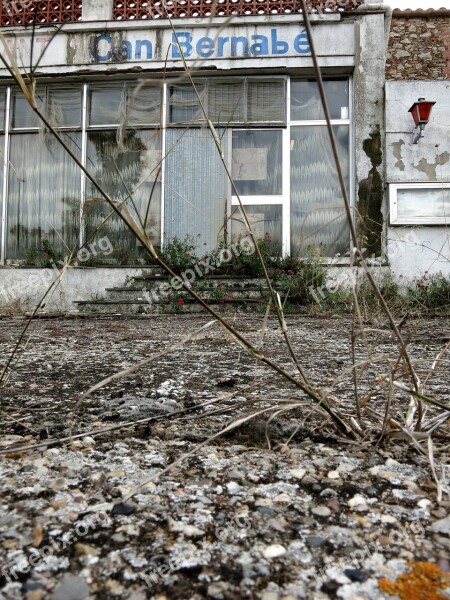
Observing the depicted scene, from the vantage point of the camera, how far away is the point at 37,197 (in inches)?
319

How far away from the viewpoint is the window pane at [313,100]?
761cm

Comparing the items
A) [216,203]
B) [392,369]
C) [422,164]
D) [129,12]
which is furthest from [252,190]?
[392,369]

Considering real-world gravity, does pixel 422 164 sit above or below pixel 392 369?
above

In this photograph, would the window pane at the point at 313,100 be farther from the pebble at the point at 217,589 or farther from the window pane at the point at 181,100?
the pebble at the point at 217,589

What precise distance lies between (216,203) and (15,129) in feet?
11.6

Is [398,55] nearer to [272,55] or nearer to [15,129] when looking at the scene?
[272,55]

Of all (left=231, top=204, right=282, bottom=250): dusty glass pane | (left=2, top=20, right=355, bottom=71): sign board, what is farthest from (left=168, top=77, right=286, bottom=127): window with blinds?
(left=231, top=204, right=282, bottom=250): dusty glass pane

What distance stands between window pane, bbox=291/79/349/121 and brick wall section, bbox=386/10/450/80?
1708mm

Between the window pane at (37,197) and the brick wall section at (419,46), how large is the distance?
5.73 metres

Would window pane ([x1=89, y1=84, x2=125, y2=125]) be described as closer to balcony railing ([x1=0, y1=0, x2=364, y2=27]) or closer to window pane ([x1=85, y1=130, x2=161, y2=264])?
window pane ([x1=85, y1=130, x2=161, y2=264])

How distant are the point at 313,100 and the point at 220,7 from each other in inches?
78.6

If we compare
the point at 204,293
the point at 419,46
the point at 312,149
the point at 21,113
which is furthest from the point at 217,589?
the point at 419,46

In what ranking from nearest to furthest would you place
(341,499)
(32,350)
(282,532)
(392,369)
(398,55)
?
(282,532) < (341,499) < (392,369) < (32,350) < (398,55)

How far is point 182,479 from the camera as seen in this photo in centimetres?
98
